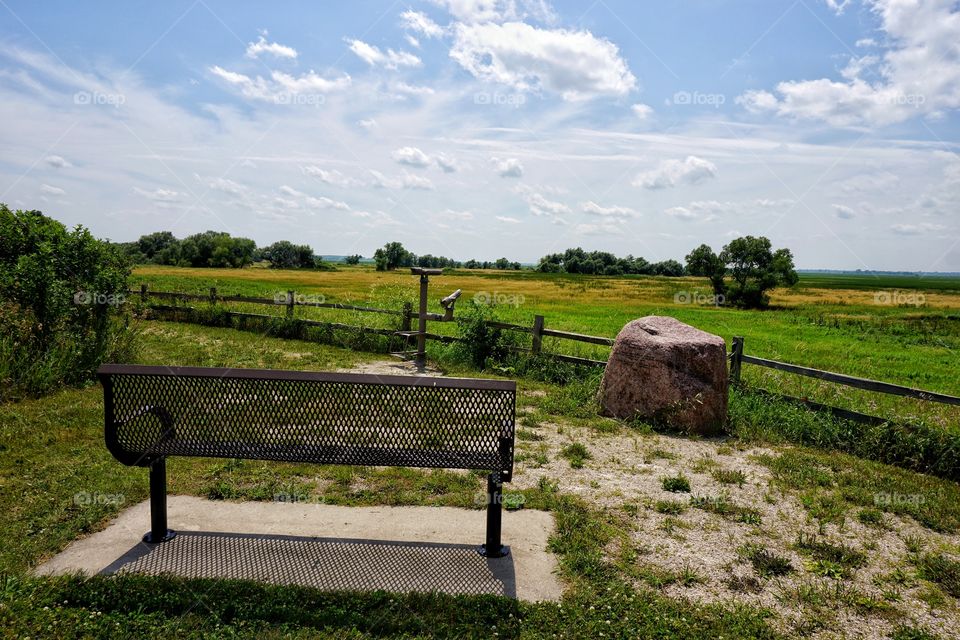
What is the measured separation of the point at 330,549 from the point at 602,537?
2097 millimetres

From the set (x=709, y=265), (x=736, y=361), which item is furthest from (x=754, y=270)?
(x=736, y=361)

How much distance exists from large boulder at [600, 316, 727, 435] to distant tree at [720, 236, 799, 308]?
3749cm

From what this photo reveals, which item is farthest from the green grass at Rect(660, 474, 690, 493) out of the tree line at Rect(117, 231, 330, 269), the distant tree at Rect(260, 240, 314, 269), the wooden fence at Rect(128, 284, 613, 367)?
the distant tree at Rect(260, 240, 314, 269)

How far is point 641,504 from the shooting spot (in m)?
5.22

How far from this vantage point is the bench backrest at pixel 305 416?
3816 mm

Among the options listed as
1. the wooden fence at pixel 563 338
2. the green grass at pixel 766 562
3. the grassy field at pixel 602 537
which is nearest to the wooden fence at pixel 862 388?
the wooden fence at pixel 563 338

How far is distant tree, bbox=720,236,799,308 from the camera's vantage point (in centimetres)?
4238

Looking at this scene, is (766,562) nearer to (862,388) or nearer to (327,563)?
(327,563)

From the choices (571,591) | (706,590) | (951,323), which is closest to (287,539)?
(571,591)

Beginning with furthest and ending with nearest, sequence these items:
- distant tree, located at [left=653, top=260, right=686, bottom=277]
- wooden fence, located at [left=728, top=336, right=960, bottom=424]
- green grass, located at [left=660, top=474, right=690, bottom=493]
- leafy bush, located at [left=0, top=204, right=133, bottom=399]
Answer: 1. distant tree, located at [left=653, top=260, right=686, bottom=277]
2. leafy bush, located at [left=0, top=204, right=133, bottom=399]
3. wooden fence, located at [left=728, top=336, right=960, bottom=424]
4. green grass, located at [left=660, top=474, right=690, bottom=493]

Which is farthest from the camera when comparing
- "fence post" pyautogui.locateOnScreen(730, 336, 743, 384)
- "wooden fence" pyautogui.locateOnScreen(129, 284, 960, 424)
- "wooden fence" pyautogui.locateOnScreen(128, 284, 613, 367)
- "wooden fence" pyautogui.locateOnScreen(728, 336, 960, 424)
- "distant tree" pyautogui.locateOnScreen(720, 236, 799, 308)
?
"distant tree" pyautogui.locateOnScreen(720, 236, 799, 308)

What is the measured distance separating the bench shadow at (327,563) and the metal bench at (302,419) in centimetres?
20

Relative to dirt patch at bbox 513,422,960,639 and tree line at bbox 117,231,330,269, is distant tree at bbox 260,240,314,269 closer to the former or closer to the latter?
tree line at bbox 117,231,330,269

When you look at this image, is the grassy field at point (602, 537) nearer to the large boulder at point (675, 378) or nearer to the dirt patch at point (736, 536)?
the dirt patch at point (736, 536)
